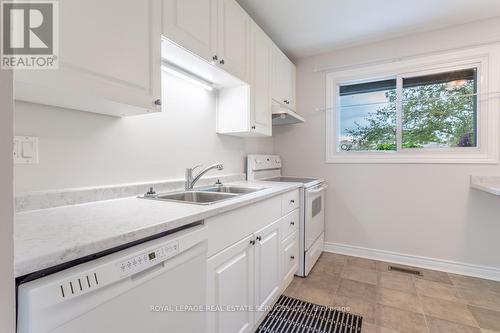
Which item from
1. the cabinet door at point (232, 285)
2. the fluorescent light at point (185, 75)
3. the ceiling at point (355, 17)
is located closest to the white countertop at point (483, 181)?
the ceiling at point (355, 17)

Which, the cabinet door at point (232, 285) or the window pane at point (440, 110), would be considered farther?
the window pane at point (440, 110)

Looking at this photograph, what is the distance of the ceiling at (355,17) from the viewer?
6.84 feet

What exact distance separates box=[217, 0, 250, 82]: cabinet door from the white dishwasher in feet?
4.02

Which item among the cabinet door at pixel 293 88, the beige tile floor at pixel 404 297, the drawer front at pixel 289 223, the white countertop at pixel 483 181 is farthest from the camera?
the cabinet door at pixel 293 88

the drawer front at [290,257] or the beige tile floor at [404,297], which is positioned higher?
the drawer front at [290,257]

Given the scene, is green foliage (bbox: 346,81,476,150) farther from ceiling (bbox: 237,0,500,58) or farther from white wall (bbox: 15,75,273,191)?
white wall (bbox: 15,75,273,191)

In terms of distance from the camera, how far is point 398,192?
105 inches

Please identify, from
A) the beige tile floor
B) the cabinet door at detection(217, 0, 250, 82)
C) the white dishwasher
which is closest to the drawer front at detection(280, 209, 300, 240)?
the beige tile floor

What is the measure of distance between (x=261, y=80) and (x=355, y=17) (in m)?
1.09

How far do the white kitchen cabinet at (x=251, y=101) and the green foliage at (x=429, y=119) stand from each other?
1459 mm

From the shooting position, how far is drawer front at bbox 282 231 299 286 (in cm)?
201

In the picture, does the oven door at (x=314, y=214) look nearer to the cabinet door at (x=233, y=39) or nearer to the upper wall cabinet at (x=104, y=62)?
the cabinet door at (x=233, y=39)

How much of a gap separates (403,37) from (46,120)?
3.24 meters

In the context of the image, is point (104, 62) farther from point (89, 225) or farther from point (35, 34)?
point (89, 225)
